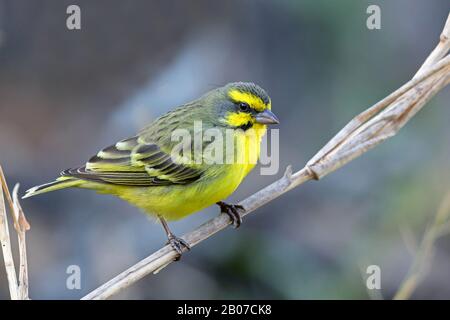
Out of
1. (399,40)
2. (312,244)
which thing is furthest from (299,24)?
(312,244)

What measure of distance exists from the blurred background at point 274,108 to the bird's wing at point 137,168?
107 cm

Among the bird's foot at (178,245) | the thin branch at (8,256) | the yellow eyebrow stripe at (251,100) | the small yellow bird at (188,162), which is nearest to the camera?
the thin branch at (8,256)

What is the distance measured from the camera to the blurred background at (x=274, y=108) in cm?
625

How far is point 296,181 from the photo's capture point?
4.34 meters

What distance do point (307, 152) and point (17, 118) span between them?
3.32 meters

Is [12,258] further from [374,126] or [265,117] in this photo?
[374,126]

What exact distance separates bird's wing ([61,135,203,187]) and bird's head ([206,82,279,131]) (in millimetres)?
465

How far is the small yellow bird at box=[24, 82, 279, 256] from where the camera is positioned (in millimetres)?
4809

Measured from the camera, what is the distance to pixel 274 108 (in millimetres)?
7398

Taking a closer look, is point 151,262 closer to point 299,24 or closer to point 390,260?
point 390,260

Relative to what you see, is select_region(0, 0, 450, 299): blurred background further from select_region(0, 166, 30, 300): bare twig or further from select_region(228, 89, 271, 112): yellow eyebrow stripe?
Answer: select_region(0, 166, 30, 300): bare twig

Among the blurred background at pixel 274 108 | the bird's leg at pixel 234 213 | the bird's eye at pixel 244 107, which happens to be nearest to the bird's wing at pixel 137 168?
the bird's leg at pixel 234 213

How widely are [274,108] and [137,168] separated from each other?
2.64 metres

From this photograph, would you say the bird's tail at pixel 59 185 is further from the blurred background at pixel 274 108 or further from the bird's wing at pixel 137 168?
the blurred background at pixel 274 108
